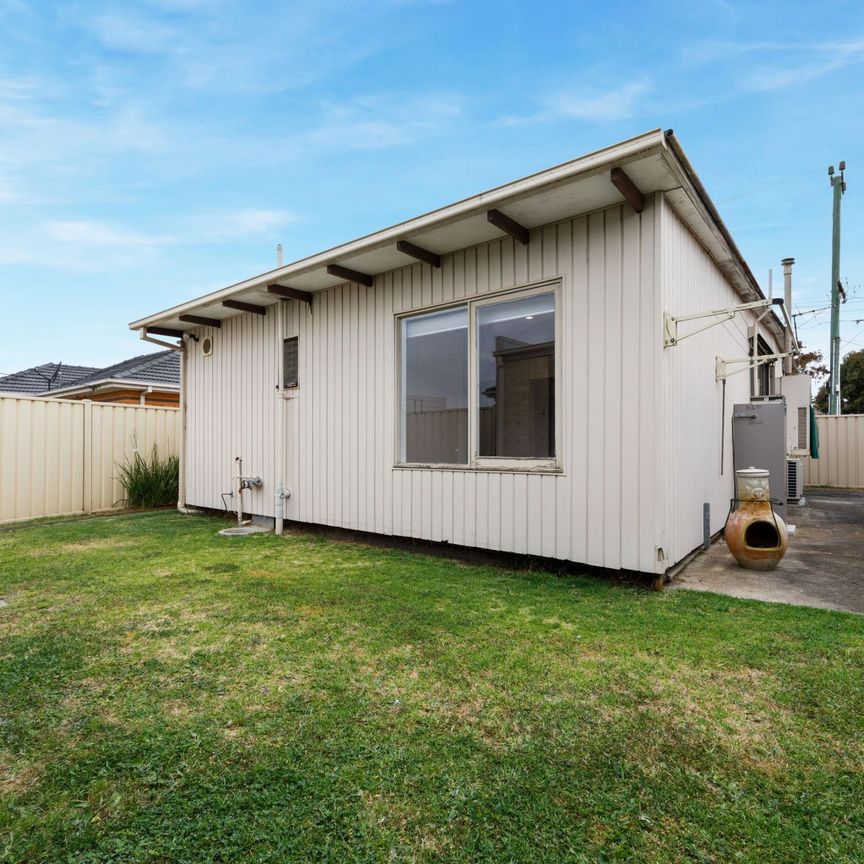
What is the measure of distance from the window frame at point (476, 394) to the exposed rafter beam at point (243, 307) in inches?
82.8

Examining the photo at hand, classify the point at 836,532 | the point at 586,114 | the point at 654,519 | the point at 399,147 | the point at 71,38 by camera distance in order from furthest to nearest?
the point at 399,147, the point at 586,114, the point at 71,38, the point at 836,532, the point at 654,519

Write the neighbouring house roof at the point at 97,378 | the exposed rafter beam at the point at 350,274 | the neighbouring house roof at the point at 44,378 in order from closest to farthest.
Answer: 1. the exposed rafter beam at the point at 350,274
2. the neighbouring house roof at the point at 97,378
3. the neighbouring house roof at the point at 44,378

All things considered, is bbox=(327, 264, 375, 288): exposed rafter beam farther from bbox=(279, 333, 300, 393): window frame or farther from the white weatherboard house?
bbox=(279, 333, 300, 393): window frame

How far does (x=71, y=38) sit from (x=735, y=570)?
920 cm

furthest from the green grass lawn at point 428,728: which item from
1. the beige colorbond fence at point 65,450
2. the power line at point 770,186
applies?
the power line at point 770,186

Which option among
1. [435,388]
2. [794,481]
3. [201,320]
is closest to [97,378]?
[201,320]

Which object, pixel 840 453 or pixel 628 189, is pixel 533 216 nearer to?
pixel 628 189

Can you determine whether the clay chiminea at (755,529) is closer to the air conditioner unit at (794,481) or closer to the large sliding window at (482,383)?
the large sliding window at (482,383)

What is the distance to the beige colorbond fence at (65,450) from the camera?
6660 millimetres

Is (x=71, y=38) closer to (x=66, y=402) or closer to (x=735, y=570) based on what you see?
(x=66, y=402)

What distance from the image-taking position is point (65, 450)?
720 cm

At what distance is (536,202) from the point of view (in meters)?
3.45

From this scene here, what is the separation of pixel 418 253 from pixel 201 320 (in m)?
3.56

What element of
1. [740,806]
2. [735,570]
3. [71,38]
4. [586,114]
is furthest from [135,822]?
[586,114]
